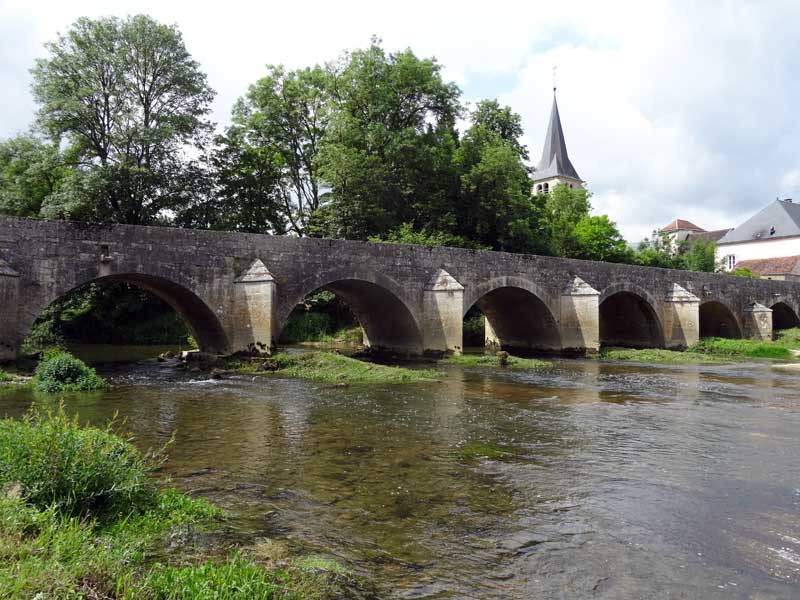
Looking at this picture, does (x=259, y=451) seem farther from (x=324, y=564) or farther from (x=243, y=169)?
(x=243, y=169)

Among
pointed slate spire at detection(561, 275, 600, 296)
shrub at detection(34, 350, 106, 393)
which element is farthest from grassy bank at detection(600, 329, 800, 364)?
shrub at detection(34, 350, 106, 393)

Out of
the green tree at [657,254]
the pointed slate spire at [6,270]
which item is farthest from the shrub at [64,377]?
the green tree at [657,254]

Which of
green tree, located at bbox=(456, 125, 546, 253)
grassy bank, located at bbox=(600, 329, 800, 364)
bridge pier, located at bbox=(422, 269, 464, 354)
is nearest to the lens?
bridge pier, located at bbox=(422, 269, 464, 354)

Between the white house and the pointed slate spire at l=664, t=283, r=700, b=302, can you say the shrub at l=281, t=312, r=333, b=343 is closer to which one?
the pointed slate spire at l=664, t=283, r=700, b=302

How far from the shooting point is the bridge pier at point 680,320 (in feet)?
88.7

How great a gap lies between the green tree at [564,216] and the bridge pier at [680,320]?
6.72 meters

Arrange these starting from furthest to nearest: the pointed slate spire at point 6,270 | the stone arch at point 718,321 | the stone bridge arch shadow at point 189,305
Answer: the stone arch at point 718,321, the stone bridge arch shadow at point 189,305, the pointed slate spire at point 6,270

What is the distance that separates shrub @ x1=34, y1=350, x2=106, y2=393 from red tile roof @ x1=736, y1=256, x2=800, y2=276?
187 feet

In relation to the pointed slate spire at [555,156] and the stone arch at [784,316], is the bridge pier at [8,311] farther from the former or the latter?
the pointed slate spire at [555,156]

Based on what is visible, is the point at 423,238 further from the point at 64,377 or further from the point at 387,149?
the point at 64,377

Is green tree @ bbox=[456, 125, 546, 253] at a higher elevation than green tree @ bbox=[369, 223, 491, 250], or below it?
higher

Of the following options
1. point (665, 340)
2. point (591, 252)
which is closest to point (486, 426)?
point (665, 340)

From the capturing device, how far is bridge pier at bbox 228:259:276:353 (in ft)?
50.5

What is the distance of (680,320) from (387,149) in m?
15.7
